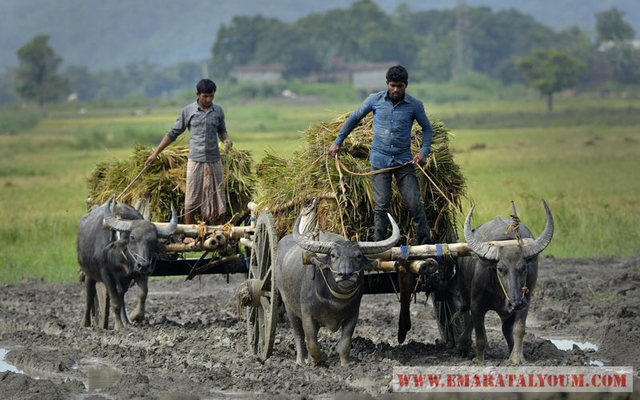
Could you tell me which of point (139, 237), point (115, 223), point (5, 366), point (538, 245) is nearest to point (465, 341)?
point (538, 245)

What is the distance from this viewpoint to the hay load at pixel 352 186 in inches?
332

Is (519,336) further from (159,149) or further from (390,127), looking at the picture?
(159,149)

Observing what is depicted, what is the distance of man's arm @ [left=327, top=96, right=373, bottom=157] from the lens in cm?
823

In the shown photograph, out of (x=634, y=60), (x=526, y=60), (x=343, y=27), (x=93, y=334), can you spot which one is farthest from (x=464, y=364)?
(x=343, y=27)

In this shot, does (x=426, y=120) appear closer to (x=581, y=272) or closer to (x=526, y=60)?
(x=581, y=272)

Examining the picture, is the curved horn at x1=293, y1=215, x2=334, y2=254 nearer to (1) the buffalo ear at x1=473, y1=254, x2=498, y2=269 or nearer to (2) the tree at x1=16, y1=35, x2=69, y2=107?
(1) the buffalo ear at x1=473, y1=254, x2=498, y2=269

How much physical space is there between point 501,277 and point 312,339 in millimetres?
1624

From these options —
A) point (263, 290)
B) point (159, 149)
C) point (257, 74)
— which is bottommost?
point (263, 290)

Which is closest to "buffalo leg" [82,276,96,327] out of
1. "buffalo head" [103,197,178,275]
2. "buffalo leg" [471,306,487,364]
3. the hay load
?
"buffalo head" [103,197,178,275]

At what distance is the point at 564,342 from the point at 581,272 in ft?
14.1

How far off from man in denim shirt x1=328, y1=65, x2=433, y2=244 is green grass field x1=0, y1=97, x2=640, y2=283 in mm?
887

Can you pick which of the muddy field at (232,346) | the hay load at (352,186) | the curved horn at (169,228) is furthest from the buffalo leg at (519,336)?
the curved horn at (169,228)

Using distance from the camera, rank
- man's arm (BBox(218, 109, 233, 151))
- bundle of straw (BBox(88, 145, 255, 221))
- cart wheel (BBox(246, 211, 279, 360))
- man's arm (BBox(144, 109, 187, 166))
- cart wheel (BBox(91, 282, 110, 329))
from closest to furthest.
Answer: cart wheel (BBox(246, 211, 279, 360)) → man's arm (BBox(144, 109, 187, 166)) → man's arm (BBox(218, 109, 233, 151)) → cart wheel (BBox(91, 282, 110, 329)) → bundle of straw (BBox(88, 145, 255, 221))

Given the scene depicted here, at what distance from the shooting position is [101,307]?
11.0m
